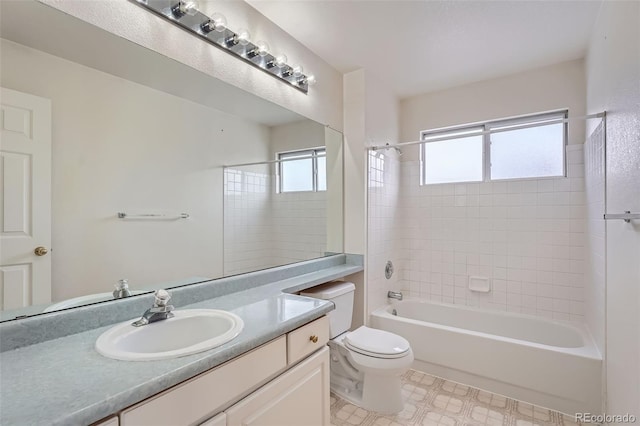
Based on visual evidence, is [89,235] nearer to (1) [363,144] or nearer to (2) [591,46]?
(1) [363,144]

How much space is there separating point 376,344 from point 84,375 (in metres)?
1.55

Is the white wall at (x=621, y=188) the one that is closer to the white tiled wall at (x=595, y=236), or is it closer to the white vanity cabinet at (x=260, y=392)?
the white tiled wall at (x=595, y=236)

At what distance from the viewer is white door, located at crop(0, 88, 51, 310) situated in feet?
3.20

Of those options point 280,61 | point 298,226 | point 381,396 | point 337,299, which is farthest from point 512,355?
point 280,61

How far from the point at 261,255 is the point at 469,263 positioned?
78.2 inches

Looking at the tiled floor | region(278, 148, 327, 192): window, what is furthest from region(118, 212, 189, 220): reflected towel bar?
the tiled floor

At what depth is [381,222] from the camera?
2766 millimetres

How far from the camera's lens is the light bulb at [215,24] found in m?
1.48

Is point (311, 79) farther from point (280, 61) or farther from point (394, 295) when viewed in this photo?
point (394, 295)

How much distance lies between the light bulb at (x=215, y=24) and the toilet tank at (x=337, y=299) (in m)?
1.58

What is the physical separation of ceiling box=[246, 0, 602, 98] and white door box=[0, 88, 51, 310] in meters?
1.28

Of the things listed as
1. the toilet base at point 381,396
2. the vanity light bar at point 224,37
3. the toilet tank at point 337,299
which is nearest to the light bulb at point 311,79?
the vanity light bar at point 224,37

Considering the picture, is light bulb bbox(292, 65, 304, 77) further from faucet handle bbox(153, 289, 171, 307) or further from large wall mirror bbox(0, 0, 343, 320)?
faucet handle bbox(153, 289, 171, 307)

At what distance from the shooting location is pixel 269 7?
70.4 inches
